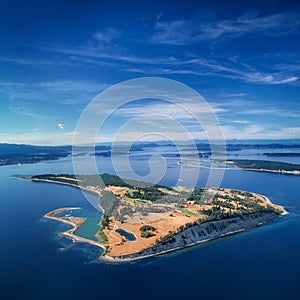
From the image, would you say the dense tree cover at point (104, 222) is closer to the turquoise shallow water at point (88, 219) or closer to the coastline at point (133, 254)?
the turquoise shallow water at point (88, 219)

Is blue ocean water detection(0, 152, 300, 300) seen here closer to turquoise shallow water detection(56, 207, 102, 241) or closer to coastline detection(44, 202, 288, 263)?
coastline detection(44, 202, 288, 263)

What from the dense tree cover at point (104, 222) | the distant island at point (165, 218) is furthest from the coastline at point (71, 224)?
the dense tree cover at point (104, 222)

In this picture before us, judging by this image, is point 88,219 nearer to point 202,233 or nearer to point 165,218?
point 165,218

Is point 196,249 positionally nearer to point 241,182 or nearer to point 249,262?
point 249,262

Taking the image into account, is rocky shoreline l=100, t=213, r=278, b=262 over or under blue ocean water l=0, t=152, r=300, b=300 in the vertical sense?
over

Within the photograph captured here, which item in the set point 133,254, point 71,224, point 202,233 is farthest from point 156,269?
point 71,224

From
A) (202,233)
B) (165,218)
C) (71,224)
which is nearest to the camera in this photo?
(202,233)

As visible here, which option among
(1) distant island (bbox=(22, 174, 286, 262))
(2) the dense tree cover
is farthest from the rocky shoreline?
(2) the dense tree cover
